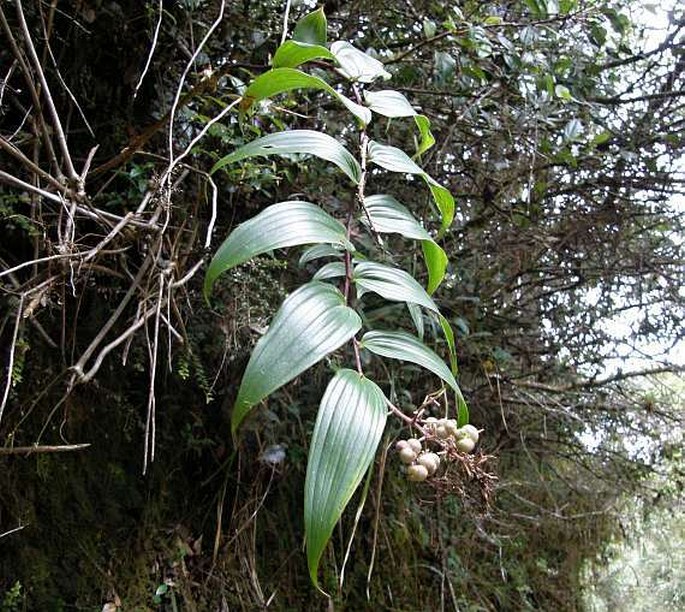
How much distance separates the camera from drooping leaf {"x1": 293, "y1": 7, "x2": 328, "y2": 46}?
1.92ft

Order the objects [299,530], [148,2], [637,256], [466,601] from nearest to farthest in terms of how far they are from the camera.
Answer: [148,2] → [299,530] → [466,601] → [637,256]

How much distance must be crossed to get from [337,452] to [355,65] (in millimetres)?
377

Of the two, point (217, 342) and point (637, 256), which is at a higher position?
point (637, 256)

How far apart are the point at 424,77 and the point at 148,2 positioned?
0.45 metres

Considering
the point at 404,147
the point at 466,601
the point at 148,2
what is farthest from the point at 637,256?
the point at 148,2

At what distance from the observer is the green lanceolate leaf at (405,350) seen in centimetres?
40

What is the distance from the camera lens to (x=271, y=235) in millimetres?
368

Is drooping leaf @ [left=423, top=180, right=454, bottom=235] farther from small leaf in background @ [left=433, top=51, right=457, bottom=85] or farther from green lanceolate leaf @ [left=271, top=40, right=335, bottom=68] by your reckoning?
small leaf in background @ [left=433, top=51, right=457, bottom=85]

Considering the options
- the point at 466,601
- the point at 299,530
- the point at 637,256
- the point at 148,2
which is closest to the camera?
the point at 148,2

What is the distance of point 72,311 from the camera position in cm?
87

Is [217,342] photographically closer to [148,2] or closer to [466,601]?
[148,2]

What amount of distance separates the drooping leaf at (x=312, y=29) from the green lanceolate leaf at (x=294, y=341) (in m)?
0.32

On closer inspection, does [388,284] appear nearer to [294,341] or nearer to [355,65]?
[294,341]

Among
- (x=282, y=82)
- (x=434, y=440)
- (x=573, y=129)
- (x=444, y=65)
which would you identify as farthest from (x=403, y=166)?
(x=573, y=129)
